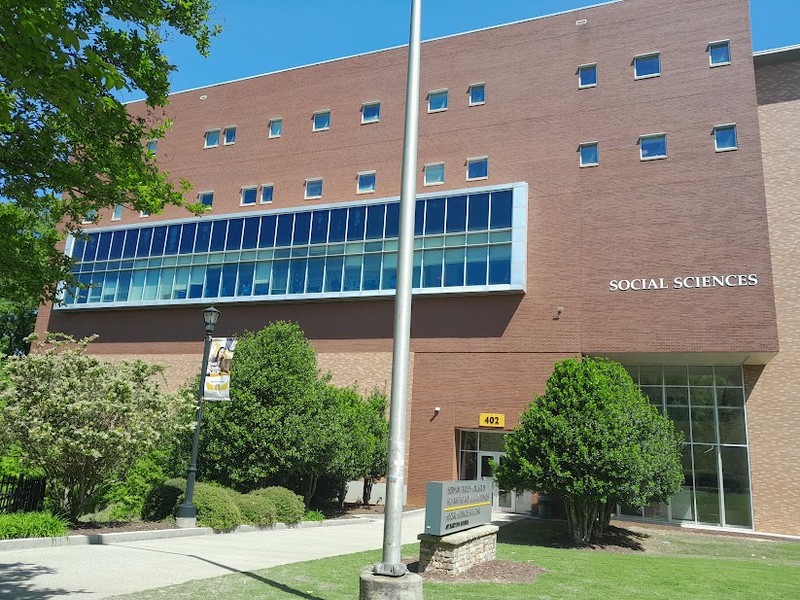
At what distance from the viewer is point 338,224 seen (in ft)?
108

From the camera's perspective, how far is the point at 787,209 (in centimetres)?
2727

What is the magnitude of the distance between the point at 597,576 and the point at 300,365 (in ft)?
40.8

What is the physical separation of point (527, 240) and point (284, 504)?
16.2 m

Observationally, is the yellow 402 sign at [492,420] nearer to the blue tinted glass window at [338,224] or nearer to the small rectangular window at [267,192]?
the blue tinted glass window at [338,224]

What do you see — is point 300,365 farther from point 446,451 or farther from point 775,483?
point 775,483

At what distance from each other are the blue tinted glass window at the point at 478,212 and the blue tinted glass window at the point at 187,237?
1560 centimetres

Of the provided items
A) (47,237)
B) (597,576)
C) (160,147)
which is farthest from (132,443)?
(160,147)

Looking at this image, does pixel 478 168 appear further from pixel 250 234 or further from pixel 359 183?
A: pixel 250 234

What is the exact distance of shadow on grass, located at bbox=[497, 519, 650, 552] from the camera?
18.5m

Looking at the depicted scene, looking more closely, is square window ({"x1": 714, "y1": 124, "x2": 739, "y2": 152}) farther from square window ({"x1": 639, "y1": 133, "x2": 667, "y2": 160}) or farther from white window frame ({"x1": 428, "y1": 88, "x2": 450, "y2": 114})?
white window frame ({"x1": 428, "y1": 88, "x2": 450, "y2": 114})

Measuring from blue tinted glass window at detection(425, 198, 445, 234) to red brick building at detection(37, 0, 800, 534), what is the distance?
7cm

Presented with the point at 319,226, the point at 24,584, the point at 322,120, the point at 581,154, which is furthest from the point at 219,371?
the point at 322,120

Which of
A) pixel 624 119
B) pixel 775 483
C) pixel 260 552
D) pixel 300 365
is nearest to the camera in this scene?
pixel 260 552

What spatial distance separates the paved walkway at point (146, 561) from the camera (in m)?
8.72
